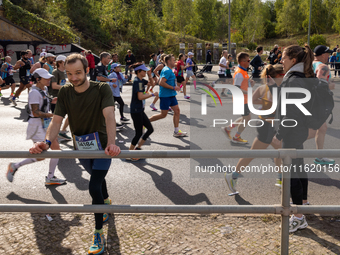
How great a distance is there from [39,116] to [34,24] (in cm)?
2900

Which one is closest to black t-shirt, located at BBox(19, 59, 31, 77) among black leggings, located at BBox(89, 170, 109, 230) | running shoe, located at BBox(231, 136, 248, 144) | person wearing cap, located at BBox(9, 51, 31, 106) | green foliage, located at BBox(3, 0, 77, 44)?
person wearing cap, located at BBox(9, 51, 31, 106)

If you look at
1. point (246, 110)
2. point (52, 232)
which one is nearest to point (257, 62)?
point (246, 110)

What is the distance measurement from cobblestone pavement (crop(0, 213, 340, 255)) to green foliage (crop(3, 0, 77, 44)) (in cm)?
3010

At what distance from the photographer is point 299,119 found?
3770 mm

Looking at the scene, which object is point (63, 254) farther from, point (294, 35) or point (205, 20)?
point (294, 35)

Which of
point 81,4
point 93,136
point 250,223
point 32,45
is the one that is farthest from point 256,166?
point 81,4

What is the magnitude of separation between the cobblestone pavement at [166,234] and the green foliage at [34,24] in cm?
3010

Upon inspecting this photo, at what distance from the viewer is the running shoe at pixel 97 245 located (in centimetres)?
335

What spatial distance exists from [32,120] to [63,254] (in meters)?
2.84

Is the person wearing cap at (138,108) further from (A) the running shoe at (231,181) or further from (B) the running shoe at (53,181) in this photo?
(A) the running shoe at (231,181)

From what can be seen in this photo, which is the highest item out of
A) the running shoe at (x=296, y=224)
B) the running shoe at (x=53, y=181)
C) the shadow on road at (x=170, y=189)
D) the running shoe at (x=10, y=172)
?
the running shoe at (x=10, y=172)

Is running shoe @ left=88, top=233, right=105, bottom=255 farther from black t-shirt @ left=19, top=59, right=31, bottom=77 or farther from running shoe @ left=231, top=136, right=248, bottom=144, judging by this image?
black t-shirt @ left=19, top=59, right=31, bottom=77

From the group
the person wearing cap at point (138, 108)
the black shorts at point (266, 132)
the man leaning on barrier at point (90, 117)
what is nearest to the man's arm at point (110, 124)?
the man leaning on barrier at point (90, 117)

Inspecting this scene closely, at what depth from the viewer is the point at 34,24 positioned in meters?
30.9
